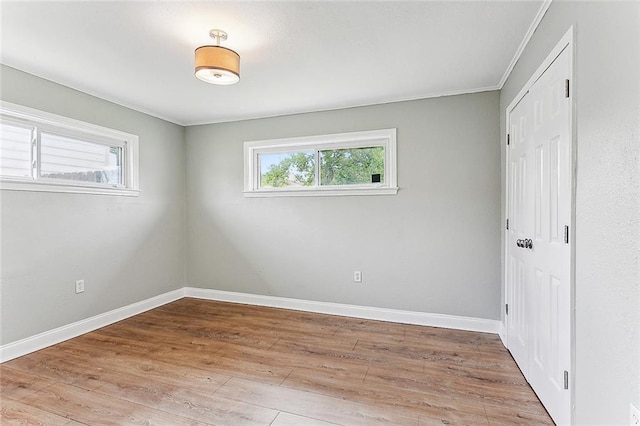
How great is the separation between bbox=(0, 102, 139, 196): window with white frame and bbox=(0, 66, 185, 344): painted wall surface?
8 centimetres

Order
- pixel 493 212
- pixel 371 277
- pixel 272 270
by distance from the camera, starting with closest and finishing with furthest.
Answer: pixel 493 212 → pixel 371 277 → pixel 272 270

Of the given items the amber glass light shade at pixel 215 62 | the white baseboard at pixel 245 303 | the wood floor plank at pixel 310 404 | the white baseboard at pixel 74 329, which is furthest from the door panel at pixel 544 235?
the white baseboard at pixel 74 329

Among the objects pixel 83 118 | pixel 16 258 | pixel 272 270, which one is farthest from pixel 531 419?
pixel 83 118

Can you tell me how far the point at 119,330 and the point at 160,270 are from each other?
92cm

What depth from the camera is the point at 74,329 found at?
294 centimetres

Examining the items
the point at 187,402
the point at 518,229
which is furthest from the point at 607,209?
the point at 187,402

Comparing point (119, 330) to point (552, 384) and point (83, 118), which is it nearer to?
→ point (83, 118)

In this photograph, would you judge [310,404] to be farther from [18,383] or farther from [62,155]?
[62,155]

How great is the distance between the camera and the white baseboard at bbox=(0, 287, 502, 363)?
8.70 feet

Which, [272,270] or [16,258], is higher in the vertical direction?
[16,258]

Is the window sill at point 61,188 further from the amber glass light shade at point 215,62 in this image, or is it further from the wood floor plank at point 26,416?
the amber glass light shade at point 215,62

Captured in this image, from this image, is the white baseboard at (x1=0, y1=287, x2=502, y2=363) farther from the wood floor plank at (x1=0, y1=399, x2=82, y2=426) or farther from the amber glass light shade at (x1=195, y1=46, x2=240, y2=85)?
the amber glass light shade at (x1=195, y1=46, x2=240, y2=85)

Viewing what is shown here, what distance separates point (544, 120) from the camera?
181 cm

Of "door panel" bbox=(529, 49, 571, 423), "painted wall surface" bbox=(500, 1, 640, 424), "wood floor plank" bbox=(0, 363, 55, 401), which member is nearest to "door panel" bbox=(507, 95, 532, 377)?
"door panel" bbox=(529, 49, 571, 423)
